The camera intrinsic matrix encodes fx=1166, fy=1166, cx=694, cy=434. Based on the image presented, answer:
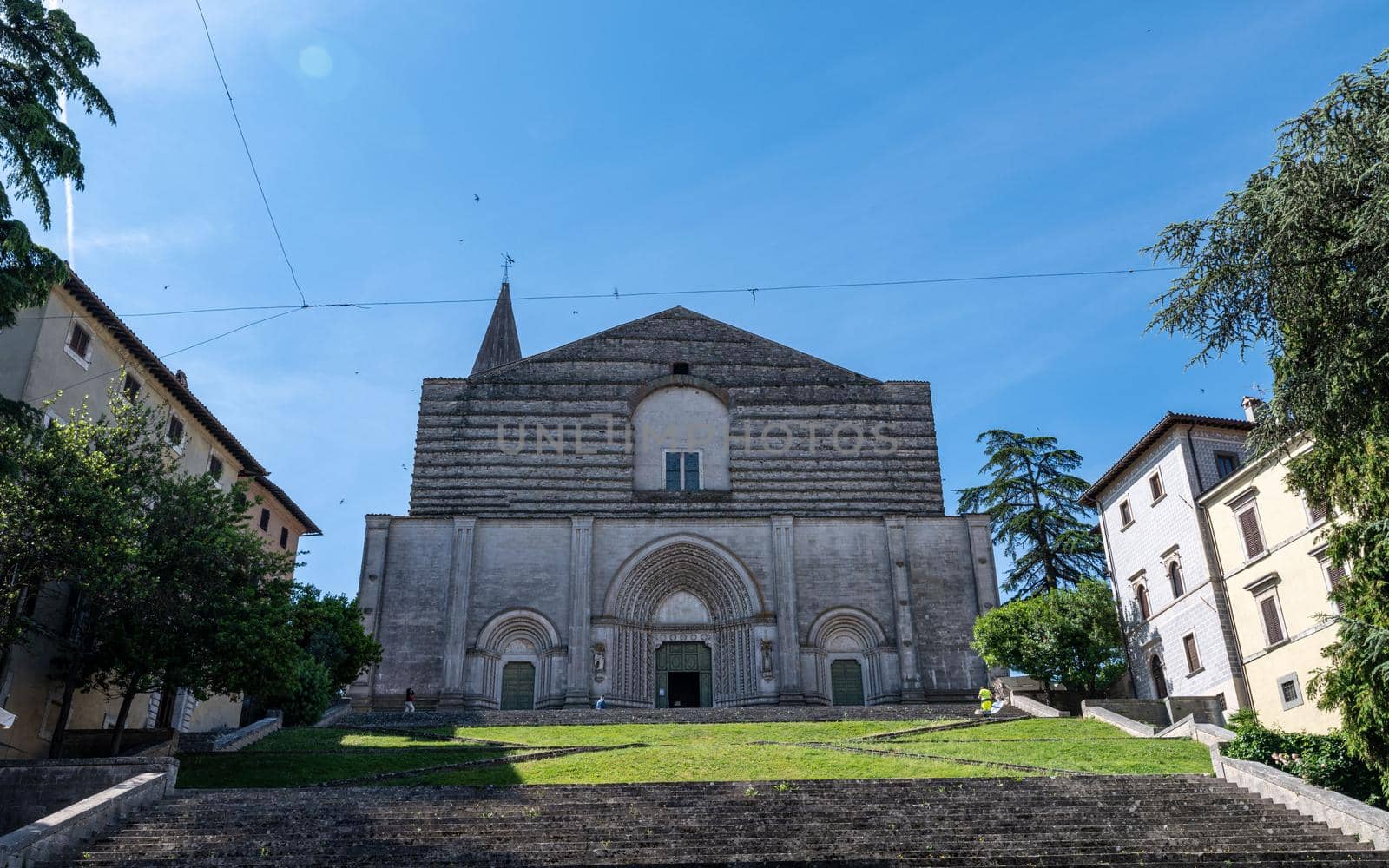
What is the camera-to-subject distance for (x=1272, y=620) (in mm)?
24281

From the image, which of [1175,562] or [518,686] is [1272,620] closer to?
[1175,562]

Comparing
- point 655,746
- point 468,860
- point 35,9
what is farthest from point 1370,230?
point 35,9

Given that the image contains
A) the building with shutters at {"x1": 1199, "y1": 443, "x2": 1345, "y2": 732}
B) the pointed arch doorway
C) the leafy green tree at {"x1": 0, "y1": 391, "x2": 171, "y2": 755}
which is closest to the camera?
the leafy green tree at {"x1": 0, "y1": 391, "x2": 171, "y2": 755}

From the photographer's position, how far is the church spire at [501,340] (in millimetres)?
50544

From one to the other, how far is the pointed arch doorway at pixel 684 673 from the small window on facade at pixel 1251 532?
46.1 ft

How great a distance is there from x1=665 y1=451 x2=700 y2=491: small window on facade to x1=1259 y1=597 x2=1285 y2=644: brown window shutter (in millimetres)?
15765

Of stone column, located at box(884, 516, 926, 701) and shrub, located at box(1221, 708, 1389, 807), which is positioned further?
stone column, located at box(884, 516, 926, 701)

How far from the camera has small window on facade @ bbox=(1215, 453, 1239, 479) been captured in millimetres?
27281

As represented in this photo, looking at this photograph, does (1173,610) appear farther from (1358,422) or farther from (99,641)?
(99,641)

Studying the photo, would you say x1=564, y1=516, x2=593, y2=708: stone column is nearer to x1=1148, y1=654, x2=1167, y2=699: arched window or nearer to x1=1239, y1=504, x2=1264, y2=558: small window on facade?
x1=1148, y1=654, x2=1167, y2=699: arched window

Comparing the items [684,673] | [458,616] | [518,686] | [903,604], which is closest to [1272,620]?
[903,604]

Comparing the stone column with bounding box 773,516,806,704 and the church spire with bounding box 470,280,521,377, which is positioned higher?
the church spire with bounding box 470,280,521,377

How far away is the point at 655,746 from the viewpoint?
2066 cm

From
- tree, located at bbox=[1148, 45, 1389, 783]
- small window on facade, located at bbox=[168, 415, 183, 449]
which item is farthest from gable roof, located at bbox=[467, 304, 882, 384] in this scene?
tree, located at bbox=[1148, 45, 1389, 783]
